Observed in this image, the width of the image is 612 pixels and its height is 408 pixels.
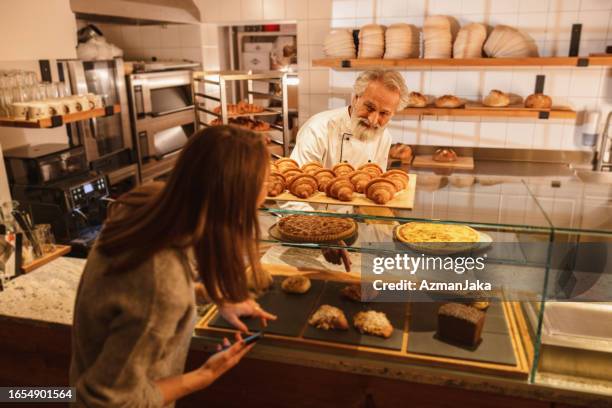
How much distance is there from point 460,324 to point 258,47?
606 cm

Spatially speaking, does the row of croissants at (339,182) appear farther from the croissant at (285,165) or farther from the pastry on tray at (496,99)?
the pastry on tray at (496,99)

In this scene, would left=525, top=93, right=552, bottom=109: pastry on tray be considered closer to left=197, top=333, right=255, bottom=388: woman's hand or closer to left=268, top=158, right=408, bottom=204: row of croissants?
left=268, top=158, right=408, bottom=204: row of croissants

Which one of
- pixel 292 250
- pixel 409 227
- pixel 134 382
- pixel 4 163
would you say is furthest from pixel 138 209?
pixel 4 163

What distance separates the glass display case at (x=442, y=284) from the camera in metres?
1.50

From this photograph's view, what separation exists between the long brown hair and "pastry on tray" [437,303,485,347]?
790mm

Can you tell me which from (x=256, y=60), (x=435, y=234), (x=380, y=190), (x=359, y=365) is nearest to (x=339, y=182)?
(x=380, y=190)

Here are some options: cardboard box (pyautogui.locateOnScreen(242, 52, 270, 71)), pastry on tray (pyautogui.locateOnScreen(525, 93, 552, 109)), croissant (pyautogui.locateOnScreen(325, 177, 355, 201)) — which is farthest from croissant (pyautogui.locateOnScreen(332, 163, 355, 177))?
cardboard box (pyautogui.locateOnScreen(242, 52, 270, 71))

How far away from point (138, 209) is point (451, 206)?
1014mm

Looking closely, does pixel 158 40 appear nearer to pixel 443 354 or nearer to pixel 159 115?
pixel 159 115

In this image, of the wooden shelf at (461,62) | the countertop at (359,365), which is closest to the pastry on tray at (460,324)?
the countertop at (359,365)

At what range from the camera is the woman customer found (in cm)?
107

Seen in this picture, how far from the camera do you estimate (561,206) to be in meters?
1.66

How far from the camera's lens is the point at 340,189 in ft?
5.48

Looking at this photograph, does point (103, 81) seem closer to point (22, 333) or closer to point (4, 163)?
point (4, 163)
